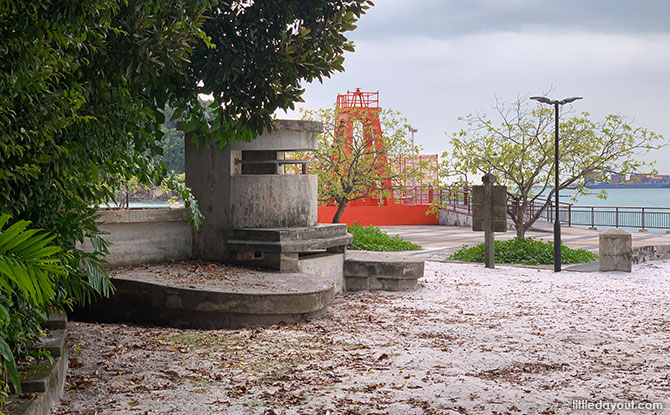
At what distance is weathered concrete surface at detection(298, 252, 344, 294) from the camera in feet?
33.6

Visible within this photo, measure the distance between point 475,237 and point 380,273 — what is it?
48.1 feet

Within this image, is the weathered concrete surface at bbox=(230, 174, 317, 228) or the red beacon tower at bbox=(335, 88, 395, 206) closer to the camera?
the weathered concrete surface at bbox=(230, 174, 317, 228)

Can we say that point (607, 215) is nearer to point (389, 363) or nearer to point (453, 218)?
point (453, 218)

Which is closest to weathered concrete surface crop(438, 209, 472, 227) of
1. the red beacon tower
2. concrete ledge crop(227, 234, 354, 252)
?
the red beacon tower

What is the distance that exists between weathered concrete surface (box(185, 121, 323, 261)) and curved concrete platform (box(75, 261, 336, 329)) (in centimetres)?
141

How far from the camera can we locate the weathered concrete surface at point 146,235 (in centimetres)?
909

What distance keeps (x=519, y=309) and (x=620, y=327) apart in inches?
64.6

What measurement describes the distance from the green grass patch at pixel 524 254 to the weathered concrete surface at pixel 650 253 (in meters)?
1.21

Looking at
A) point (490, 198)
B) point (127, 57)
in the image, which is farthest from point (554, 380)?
point (490, 198)

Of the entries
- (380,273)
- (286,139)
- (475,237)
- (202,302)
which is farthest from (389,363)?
(475,237)

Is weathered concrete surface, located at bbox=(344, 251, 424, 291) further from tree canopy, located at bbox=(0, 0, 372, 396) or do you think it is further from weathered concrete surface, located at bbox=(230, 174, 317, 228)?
tree canopy, located at bbox=(0, 0, 372, 396)

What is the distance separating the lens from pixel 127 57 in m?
5.56

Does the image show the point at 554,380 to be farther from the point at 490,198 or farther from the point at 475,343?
the point at 490,198

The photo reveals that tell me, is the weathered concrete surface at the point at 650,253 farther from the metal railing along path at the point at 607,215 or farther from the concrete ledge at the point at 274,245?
the metal railing along path at the point at 607,215
